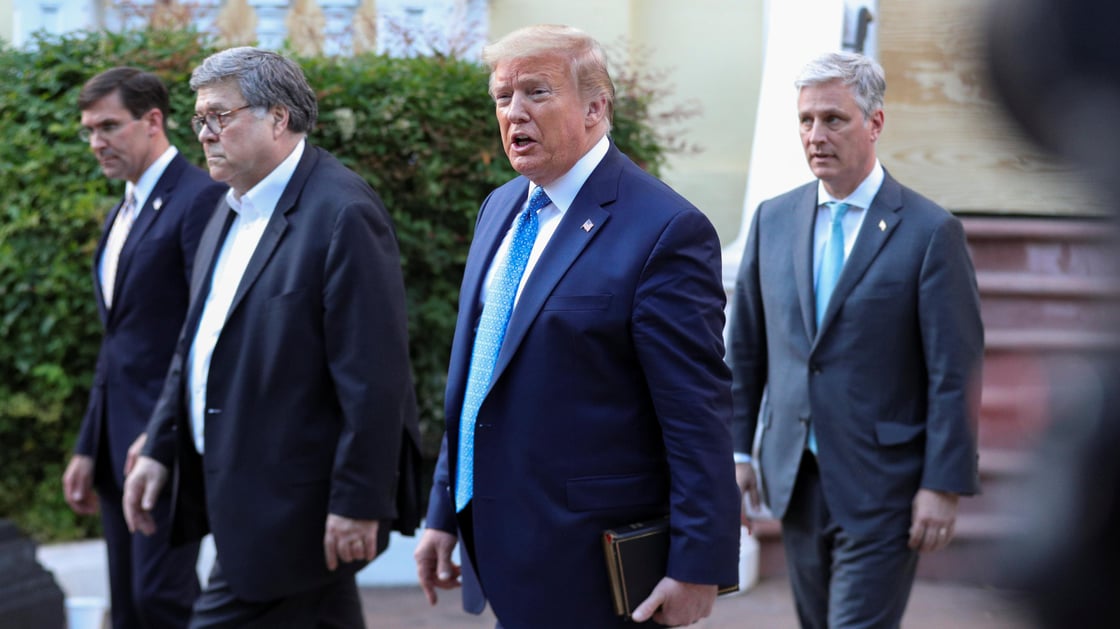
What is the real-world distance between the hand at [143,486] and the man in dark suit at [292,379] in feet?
0.84

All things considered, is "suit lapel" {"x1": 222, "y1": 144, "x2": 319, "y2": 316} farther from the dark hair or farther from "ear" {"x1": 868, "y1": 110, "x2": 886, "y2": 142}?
"ear" {"x1": 868, "y1": 110, "x2": 886, "y2": 142}

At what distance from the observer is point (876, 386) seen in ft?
13.2

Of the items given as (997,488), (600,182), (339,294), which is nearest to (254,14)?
(339,294)

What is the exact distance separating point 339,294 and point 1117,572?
9.50 feet

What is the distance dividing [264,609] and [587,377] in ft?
4.71

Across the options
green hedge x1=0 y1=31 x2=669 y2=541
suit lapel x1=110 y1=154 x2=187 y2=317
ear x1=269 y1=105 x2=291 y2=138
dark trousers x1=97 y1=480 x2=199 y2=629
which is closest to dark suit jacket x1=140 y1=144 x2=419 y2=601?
ear x1=269 y1=105 x2=291 y2=138

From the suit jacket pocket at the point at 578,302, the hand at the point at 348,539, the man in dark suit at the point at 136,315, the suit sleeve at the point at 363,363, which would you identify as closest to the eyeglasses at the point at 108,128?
the man in dark suit at the point at 136,315

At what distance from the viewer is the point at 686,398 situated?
288 centimetres

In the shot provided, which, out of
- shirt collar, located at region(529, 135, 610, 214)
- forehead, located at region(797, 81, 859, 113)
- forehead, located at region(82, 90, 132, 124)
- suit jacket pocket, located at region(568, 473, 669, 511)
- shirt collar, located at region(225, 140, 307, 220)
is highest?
forehead, located at region(797, 81, 859, 113)

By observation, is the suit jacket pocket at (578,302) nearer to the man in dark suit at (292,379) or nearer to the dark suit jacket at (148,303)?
the man in dark suit at (292,379)

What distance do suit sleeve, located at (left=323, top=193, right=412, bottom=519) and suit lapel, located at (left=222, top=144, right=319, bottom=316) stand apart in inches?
6.5

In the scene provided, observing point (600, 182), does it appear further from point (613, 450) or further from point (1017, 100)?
point (1017, 100)

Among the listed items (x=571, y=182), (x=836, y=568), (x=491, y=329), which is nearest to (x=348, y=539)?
(x=491, y=329)

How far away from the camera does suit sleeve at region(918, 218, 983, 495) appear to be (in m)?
3.88
